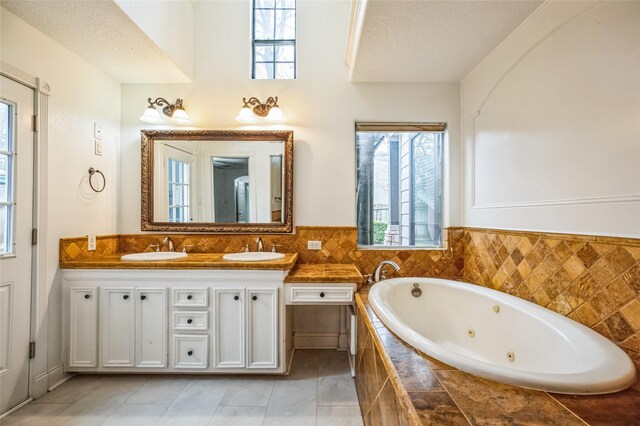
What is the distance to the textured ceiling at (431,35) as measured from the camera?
1579 mm

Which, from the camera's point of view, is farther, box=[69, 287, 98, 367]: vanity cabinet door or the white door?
box=[69, 287, 98, 367]: vanity cabinet door

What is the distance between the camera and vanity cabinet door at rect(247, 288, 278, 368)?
1956 mm

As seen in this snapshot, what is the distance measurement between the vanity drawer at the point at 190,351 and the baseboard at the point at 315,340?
2.65 feet

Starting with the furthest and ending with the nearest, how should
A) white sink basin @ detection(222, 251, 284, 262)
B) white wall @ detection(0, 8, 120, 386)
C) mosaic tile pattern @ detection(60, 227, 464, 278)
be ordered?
1. mosaic tile pattern @ detection(60, 227, 464, 278)
2. white sink basin @ detection(222, 251, 284, 262)
3. white wall @ detection(0, 8, 120, 386)

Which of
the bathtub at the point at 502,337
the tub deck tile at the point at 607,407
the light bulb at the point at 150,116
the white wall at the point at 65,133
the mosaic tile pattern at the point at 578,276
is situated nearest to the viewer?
the tub deck tile at the point at 607,407

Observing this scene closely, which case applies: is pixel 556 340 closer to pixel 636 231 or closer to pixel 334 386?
pixel 636 231

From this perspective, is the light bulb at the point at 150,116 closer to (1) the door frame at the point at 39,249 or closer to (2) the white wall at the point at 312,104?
(2) the white wall at the point at 312,104

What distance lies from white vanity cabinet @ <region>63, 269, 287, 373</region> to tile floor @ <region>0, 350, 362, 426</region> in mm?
95

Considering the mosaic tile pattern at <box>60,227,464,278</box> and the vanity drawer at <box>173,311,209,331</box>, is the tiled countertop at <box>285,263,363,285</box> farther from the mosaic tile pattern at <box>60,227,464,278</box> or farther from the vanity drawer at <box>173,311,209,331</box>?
the vanity drawer at <box>173,311,209,331</box>

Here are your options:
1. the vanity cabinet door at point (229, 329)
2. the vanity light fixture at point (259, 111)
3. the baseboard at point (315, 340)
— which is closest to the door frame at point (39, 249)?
the vanity cabinet door at point (229, 329)

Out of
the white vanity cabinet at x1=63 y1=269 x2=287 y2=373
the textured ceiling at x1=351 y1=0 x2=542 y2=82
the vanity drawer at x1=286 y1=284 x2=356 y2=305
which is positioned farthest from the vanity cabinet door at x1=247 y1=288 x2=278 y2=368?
the textured ceiling at x1=351 y1=0 x2=542 y2=82

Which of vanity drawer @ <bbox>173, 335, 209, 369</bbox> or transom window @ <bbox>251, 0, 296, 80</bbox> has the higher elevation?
transom window @ <bbox>251, 0, 296, 80</bbox>

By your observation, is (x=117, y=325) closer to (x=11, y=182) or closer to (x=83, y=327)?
(x=83, y=327)

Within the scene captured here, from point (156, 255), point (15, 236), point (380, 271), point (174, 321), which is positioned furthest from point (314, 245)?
point (15, 236)
